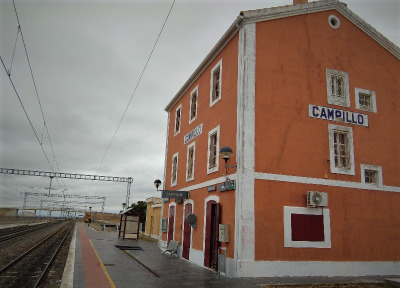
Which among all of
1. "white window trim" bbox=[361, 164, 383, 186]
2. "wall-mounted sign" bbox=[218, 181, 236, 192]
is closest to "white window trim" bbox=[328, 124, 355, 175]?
"white window trim" bbox=[361, 164, 383, 186]

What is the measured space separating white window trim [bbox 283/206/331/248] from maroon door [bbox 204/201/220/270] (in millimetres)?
2458

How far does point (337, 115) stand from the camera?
12.5 m

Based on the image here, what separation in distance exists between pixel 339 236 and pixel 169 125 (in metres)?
13.0

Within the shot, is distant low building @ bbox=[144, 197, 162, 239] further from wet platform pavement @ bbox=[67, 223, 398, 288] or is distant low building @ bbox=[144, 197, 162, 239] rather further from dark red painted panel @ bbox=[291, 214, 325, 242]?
dark red painted panel @ bbox=[291, 214, 325, 242]

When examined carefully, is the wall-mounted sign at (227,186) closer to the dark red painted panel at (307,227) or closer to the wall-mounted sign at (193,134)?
the dark red painted panel at (307,227)

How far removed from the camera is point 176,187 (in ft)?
58.3

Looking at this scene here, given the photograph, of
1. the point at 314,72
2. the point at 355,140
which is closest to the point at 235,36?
the point at 314,72

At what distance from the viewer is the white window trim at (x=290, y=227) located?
10578 mm

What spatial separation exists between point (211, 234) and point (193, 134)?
545cm

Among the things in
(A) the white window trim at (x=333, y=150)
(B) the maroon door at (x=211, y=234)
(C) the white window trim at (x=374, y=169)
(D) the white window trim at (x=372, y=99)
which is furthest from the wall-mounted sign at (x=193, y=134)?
(C) the white window trim at (x=374, y=169)

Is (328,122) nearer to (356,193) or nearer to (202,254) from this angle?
(356,193)

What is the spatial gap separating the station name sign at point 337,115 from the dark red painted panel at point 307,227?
3885 mm

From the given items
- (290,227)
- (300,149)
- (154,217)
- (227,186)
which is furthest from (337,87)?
(154,217)

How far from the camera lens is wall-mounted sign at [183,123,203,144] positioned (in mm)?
15066
